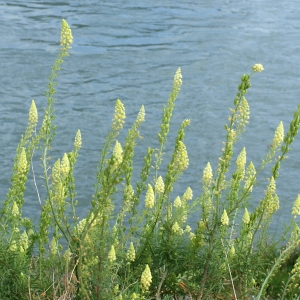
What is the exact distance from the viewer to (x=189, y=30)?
14.4m

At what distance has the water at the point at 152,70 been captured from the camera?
30.9ft

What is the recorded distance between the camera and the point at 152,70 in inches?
478

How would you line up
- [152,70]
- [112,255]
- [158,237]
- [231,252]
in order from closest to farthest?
[112,255] → [231,252] → [158,237] → [152,70]

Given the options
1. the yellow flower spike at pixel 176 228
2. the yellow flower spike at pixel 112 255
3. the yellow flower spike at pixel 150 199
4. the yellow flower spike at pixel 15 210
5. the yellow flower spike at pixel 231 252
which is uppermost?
the yellow flower spike at pixel 150 199

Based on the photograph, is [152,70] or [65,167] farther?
[152,70]

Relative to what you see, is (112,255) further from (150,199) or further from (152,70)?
(152,70)

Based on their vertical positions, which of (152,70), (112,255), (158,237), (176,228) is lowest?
(152,70)

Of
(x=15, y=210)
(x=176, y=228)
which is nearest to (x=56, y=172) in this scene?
→ (x=15, y=210)

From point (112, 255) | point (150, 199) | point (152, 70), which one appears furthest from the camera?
point (152, 70)

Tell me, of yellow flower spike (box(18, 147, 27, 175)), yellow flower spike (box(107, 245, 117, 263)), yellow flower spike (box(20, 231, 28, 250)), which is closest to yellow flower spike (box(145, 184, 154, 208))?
yellow flower spike (box(107, 245, 117, 263))

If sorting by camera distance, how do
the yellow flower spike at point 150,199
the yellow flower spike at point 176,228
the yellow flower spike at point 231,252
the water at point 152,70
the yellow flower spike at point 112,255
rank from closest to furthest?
the yellow flower spike at point 112,255
the yellow flower spike at point 150,199
the yellow flower spike at point 231,252
the yellow flower spike at point 176,228
the water at point 152,70

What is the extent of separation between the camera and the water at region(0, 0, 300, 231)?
30.9ft

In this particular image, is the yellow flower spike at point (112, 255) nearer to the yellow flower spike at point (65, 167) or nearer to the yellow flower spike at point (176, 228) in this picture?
the yellow flower spike at point (65, 167)

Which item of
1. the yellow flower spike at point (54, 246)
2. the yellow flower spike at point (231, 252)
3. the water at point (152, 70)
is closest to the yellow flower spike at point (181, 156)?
the yellow flower spike at point (231, 252)
